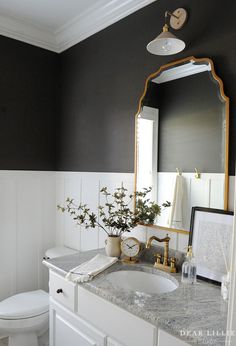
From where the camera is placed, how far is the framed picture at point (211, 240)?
1.40m

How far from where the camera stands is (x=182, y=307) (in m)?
1.15

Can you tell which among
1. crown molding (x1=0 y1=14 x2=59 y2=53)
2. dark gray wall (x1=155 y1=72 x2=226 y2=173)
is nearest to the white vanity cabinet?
dark gray wall (x1=155 y1=72 x2=226 y2=173)

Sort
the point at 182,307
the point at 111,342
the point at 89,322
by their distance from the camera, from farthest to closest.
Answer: the point at 89,322, the point at 111,342, the point at 182,307

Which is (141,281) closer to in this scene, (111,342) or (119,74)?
(111,342)

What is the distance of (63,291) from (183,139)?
112 cm

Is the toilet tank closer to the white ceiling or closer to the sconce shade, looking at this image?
the sconce shade

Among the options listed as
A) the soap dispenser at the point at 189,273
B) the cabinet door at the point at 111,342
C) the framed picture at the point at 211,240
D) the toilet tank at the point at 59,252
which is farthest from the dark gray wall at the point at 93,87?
the cabinet door at the point at 111,342

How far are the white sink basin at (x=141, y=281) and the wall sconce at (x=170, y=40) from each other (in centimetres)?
129

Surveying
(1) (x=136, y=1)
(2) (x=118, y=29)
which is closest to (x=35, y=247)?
(2) (x=118, y=29)

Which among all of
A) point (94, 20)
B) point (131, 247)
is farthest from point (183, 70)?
point (131, 247)

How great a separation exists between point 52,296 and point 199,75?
1577 mm

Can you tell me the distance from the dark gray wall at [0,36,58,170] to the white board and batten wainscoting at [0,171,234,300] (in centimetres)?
17

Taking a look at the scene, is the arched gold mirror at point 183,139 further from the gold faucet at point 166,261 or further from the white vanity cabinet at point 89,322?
the white vanity cabinet at point 89,322

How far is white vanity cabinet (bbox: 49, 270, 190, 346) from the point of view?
1.15 metres
